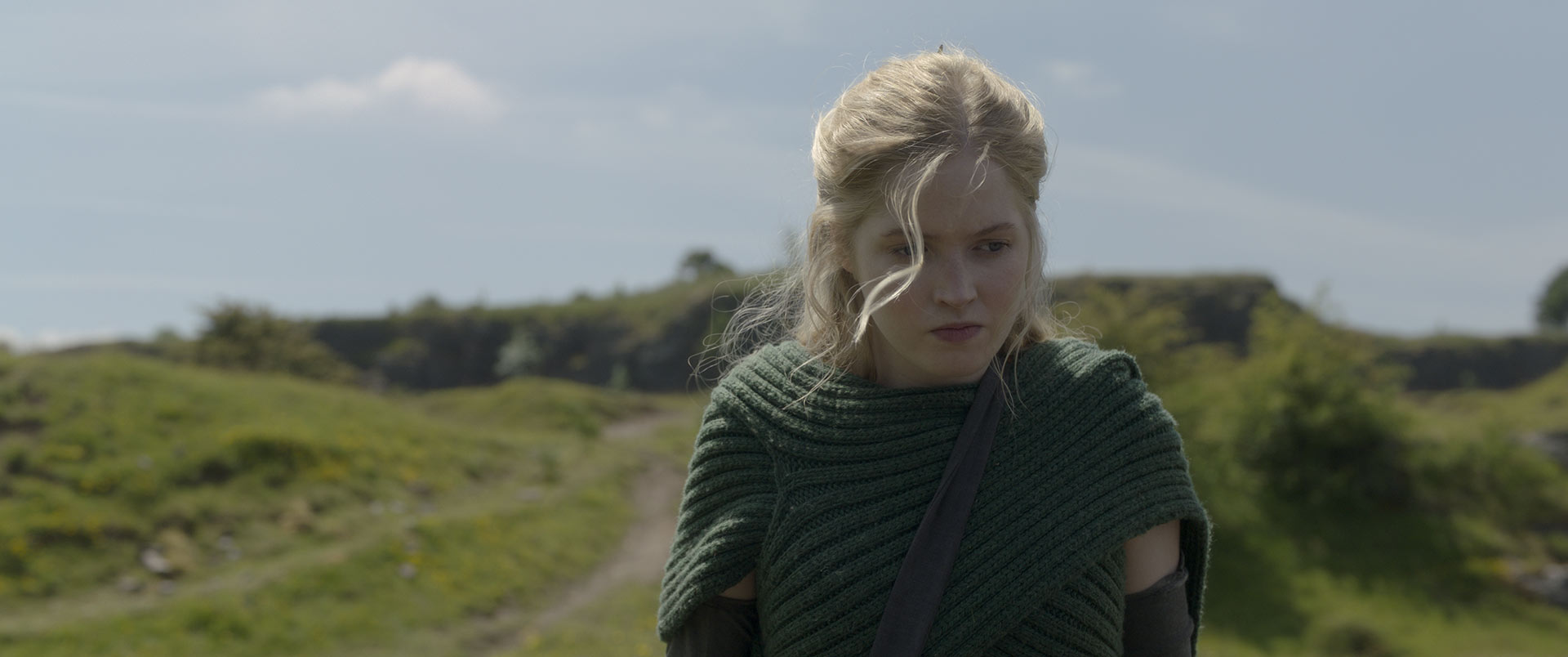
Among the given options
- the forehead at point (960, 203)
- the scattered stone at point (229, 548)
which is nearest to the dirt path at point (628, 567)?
the scattered stone at point (229, 548)

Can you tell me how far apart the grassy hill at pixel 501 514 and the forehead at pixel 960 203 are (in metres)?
7.37

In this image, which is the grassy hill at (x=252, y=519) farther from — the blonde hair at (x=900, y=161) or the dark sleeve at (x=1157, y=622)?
the dark sleeve at (x=1157, y=622)

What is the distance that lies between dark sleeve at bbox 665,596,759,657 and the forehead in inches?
25.5

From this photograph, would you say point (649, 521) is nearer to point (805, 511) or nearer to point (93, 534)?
point (93, 534)

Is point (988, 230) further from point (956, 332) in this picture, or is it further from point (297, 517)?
point (297, 517)

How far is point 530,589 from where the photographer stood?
1104 centimetres

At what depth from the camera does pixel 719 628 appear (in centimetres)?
171

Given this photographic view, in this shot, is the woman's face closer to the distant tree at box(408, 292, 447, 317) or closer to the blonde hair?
the blonde hair

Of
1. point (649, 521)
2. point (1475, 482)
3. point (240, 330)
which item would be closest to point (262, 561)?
point (649, 521)

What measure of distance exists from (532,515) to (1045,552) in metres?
Result: 12.1

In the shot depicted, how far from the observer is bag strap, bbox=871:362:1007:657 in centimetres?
154

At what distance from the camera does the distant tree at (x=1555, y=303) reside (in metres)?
41.1

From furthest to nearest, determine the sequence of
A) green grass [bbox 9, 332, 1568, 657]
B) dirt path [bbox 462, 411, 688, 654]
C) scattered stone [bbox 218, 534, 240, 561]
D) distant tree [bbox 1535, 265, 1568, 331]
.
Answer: distant tree [bbox 1535, 265, 1568, 331], scattered stone [bbox 218, 534, 240, 561], dirt path [bbox 462, 411, 688, 654], green grass [bbox 9, 332, 1568, 657]

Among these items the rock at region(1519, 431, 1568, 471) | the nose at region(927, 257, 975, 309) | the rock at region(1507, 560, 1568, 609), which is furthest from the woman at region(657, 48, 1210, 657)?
the rock at region(1519, 431, 1568, 471)
